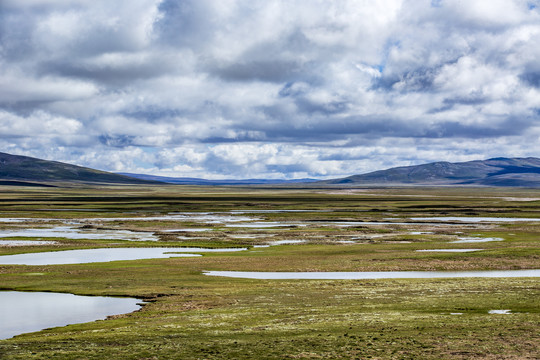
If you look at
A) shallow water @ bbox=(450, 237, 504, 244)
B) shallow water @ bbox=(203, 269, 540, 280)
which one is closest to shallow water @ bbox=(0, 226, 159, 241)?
shallow water @ bbox=(203, 269, 540, 280)

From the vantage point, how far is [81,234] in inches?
3851

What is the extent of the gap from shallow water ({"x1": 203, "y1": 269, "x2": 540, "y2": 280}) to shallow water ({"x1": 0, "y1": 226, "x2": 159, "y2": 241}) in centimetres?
3847

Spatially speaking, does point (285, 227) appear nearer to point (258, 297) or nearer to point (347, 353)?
point (258, 297)

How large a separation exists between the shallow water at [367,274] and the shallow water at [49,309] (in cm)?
1551

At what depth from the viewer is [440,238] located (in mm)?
90000

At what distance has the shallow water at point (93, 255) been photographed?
6518cm

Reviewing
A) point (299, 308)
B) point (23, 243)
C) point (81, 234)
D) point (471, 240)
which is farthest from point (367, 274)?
point (81, 234)

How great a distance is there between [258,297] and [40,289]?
1897cm

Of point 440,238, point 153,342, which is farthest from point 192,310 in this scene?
point 440,238

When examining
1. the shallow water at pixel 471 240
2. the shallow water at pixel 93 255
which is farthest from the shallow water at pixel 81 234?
the shallow water at pixel 471 240

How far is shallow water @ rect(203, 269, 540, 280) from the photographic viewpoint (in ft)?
175

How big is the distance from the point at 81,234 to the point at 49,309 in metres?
61.8

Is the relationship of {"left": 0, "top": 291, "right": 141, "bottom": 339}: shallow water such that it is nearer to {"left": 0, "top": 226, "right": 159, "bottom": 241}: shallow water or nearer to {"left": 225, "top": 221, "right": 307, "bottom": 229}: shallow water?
{"left": 0, "top": 226, "right": 159, "bottom": 241}: shallow water

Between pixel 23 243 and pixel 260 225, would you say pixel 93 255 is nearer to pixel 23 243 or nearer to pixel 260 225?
pixel 23 243
